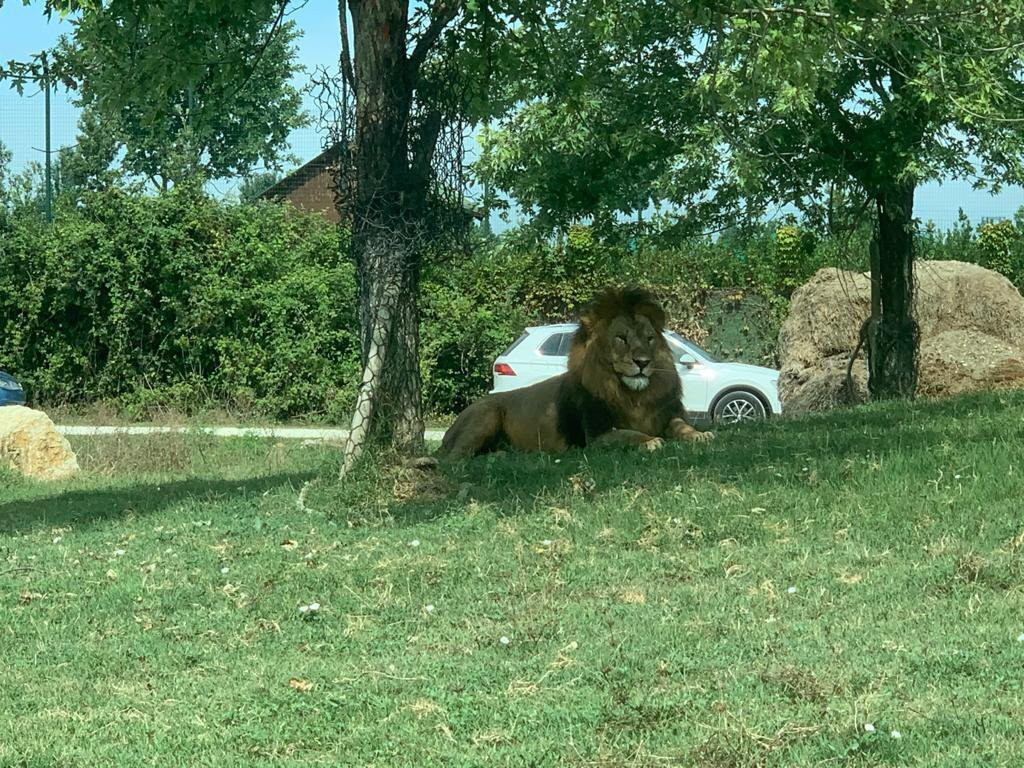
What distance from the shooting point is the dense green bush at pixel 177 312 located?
1004 inches

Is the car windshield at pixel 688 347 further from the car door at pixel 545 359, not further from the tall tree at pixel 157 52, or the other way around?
the tall tree at pixel 157 52

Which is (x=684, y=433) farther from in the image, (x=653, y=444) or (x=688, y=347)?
(x=688, y=347)

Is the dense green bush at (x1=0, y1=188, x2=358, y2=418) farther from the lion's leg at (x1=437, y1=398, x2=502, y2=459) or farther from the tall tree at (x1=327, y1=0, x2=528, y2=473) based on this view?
the tall tree at (x1=327, y1=0, x2=528, y2=473)

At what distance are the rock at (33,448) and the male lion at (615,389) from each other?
6000 millimetres

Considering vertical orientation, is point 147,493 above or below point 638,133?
below

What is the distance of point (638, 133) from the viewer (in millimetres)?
13953

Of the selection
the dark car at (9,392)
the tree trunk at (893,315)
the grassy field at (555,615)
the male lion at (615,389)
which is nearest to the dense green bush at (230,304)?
the dark car at (9,392)

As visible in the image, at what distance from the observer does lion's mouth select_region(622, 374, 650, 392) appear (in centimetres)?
1226

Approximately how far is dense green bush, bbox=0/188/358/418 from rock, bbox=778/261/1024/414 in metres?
8.55

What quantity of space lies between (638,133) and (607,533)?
21.1 feet

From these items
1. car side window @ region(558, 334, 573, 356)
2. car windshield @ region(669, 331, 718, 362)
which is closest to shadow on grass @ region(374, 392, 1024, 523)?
car side window @ region(558, 334, 573, 356)

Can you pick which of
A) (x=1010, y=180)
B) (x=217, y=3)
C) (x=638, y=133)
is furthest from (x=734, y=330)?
(x=217, y=3)

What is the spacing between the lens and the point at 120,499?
12633mm

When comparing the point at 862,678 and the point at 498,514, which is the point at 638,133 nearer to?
the point at 498,514
